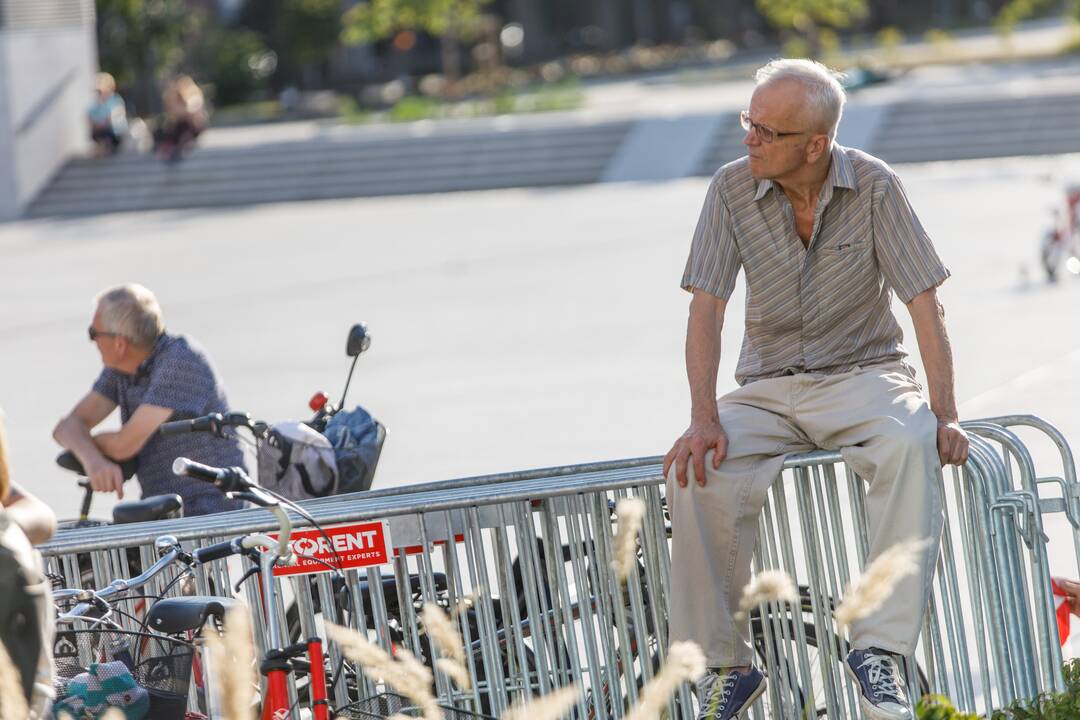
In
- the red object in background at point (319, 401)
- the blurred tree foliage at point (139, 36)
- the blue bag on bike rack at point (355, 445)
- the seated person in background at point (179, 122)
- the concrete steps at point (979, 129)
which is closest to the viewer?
the blue bag on bike rack at point (355, 445)

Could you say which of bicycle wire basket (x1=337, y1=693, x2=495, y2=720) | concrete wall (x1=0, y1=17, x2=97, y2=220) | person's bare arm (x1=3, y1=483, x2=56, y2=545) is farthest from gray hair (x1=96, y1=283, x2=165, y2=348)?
concrete wall (x1=0, y1=17, x2=97, y2=220)

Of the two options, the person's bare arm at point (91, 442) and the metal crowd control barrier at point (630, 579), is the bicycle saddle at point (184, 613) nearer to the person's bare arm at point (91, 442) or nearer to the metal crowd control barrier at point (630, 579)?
the metal crowd control barrier at point (630, 579)

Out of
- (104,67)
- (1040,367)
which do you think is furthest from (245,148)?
(1040,367)

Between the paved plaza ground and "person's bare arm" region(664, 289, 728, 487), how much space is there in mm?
2875

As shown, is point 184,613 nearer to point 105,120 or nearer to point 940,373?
point 940,373

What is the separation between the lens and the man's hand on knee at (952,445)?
13.8ft

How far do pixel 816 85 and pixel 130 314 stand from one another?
267 centimetres

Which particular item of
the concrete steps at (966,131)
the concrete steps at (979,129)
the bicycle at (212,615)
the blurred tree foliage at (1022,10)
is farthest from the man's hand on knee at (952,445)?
the blurred tree foliage at (1022,10)

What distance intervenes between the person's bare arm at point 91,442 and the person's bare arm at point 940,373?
294 centimetres

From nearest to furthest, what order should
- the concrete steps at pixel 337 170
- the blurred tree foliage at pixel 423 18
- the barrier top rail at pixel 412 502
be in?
1. the barrier top rail at pixel 412 502
2. the concrete steps at pixel 337 170
3. the blurred tree foliage at pixel 423 18

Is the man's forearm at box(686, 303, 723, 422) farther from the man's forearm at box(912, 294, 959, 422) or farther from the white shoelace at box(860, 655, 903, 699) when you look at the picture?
the white shoelace at box(860, 655, 903, 699)

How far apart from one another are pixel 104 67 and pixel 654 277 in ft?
90.8

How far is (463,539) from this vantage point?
4562 millimetres

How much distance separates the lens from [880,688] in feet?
13.4
